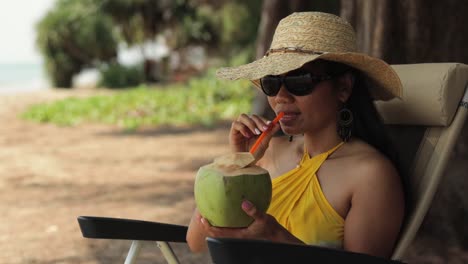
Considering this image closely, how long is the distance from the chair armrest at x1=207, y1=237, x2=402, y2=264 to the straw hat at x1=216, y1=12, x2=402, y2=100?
573 mm

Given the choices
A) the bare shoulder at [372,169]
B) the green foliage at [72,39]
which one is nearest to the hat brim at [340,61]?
the bare shoulder at [372,169]

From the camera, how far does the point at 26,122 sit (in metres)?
13.3

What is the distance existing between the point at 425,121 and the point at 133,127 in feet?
31.1

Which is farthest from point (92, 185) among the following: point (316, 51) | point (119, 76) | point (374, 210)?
point (119, 76)

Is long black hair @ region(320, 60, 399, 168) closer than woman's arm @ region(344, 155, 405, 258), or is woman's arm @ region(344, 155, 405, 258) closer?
woman's arm @ region(344, 155, 405, 258)

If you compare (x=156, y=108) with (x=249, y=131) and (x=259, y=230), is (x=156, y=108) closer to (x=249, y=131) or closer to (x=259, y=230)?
(x=249, y=131)

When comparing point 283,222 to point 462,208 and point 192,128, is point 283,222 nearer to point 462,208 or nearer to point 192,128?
point 462,208

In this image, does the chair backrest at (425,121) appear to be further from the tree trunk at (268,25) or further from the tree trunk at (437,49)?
the tree trunk at (268,25)

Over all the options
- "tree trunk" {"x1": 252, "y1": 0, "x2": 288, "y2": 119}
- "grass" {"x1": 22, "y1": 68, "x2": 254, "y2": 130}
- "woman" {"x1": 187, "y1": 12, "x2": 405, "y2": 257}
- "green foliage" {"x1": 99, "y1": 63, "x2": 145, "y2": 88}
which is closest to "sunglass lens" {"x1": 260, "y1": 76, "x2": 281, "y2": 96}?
"woman" {"x1": 187, "y1": 12, "x2": 405, "y2": 257}

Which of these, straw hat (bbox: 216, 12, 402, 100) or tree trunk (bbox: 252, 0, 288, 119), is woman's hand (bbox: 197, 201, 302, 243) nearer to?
straw hat (bbox: 216, 12, 402, 100)

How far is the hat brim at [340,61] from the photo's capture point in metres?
2.34

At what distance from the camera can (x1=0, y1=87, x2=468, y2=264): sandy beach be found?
5102 millimetres

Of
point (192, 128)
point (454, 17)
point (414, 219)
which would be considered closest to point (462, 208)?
point (454, 17)

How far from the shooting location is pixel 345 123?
2500mm
